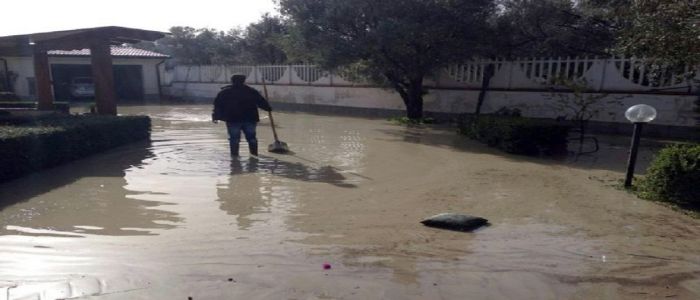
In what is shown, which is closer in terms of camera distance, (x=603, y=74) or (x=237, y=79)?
(x=237, y=79)

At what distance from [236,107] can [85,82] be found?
22.4 meters

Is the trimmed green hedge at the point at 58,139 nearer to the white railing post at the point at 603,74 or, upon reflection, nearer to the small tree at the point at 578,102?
the small tree at the point at 578,102

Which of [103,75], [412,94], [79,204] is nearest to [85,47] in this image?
[103,75]

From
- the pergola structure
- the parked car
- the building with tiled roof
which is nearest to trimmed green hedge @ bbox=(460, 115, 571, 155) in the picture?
the pergola structure

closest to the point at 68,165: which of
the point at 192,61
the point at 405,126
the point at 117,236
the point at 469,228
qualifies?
the point at 117,236

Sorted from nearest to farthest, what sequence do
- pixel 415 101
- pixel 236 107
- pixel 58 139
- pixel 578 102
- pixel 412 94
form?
pixel 58 139 → pixel 236 107 → pixel 578 102 → pixel 412 94 → pixel 415 101

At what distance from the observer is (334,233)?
15.5 ft

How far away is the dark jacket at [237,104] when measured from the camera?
363 inches

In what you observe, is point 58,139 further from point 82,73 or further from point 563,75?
point 82,73

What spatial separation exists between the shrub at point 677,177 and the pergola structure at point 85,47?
1075 centimetres

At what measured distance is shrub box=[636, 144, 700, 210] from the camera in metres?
5.54

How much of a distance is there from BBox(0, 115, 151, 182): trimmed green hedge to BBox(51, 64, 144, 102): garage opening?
1906cm

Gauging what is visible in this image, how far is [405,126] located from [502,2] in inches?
186

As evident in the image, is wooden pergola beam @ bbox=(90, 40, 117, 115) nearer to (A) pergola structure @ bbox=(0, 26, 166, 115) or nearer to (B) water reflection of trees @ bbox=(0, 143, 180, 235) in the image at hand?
(A) pergola structure @ bbox=(0, 26, 166, 115)
